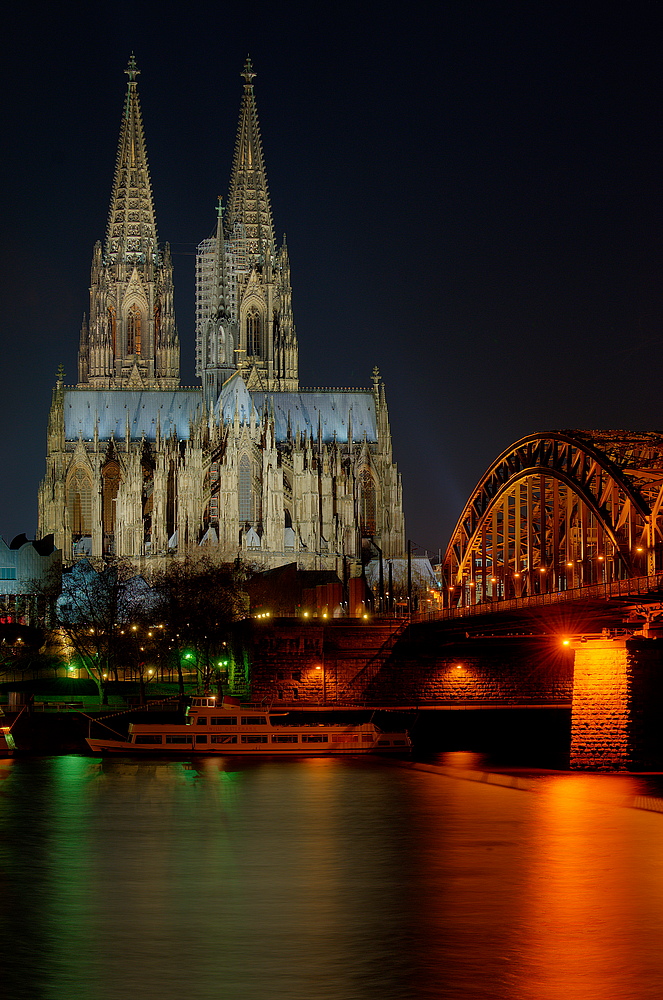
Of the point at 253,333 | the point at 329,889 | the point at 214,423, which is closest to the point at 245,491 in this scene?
the point at 214,423

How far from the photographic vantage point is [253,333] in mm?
177625

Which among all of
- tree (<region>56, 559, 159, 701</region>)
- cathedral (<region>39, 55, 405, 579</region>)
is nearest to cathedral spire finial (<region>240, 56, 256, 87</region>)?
cathedral (<region>39, 55, 405, 579</region>)

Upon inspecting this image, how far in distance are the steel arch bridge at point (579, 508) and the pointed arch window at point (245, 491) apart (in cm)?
5302

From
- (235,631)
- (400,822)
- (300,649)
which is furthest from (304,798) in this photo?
(235,631)

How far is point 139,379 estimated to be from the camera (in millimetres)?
173875

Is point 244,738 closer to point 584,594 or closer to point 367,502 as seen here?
point 584,594

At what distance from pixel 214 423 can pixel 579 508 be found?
8139cm

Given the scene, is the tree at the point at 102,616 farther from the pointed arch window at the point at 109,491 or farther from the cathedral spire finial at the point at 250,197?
the cathedral spire finial at the point at 250,197

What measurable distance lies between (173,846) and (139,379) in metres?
128

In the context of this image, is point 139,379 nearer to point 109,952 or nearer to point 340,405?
point 340,405

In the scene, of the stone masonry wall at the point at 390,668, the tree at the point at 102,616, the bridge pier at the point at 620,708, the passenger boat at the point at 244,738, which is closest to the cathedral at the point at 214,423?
the tree at the point at 102,616

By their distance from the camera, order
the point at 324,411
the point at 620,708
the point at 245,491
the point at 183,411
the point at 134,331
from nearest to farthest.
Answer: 1. the point at 620,708
2. the point at 245,491
3. the point at 324,411
4. the point at 183,411
5. the point at 134,331

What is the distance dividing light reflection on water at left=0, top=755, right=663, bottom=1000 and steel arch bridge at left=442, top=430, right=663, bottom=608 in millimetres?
11879

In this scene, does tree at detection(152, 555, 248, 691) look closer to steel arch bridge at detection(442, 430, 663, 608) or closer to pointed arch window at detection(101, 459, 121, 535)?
steel arch bridge at detection(442, 430, 663, 608)
